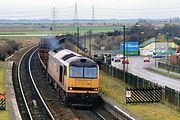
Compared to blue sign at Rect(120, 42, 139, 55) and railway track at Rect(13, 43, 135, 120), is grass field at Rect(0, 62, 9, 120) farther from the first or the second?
blue sign at Rect(120, 42, 139, 55)

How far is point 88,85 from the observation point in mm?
29875

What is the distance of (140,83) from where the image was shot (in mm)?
37625

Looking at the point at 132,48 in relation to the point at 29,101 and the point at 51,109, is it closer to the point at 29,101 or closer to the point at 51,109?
the point at 29,101

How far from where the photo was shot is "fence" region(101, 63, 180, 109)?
30.2 meters

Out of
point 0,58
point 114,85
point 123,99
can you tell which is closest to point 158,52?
point 0,58

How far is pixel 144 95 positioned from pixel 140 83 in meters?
5.86

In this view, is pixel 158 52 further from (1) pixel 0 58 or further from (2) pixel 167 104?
(2) pixel 167 104

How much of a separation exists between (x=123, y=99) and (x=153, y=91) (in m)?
2.17

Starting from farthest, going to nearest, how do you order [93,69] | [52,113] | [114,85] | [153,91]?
[114,85] < [153,91] < [93,69] < [52,113]

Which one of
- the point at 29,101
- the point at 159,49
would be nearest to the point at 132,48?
the point at 159,49

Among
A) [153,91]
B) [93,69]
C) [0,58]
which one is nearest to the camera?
A: [93,69]

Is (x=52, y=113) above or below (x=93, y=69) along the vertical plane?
below

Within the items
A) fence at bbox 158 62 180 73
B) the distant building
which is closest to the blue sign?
the distant building

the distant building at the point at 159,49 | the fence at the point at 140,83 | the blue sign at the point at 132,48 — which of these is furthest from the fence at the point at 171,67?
the blue sign at the point at 132,48
